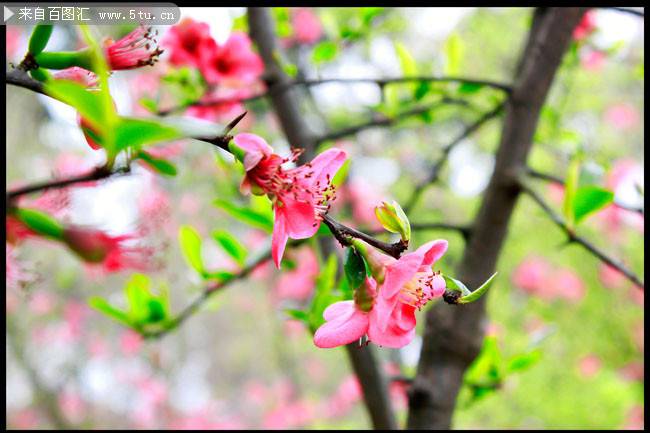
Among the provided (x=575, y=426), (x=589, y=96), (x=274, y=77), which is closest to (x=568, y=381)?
(x=575, y=426)

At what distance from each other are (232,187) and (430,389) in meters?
0.53

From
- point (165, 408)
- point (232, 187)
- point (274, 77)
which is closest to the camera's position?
point (274, 77)

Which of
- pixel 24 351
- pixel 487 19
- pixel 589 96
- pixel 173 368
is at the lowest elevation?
pixel 173 368

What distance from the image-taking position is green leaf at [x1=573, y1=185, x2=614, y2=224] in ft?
1.73

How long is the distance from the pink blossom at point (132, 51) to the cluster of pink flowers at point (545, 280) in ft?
8.65

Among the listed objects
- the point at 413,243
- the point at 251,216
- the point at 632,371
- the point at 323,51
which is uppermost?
the point at 323,51

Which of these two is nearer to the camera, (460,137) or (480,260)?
(480,260)

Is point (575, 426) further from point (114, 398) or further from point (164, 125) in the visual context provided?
point (114, 398)

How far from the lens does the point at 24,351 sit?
8.05 feet

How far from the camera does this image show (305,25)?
7.73ft

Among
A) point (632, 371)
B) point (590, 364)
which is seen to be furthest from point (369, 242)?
point (632, 371)

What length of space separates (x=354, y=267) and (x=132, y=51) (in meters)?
0.21

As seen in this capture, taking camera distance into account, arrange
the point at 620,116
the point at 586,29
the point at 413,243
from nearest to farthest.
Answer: the point at 586,29 → the point at 413,243 → the point at 620,116

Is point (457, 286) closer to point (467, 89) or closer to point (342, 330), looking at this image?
point (342, 330)
